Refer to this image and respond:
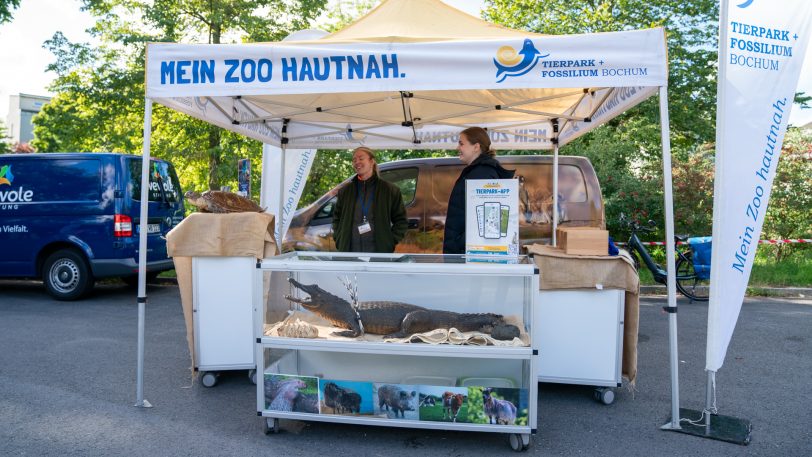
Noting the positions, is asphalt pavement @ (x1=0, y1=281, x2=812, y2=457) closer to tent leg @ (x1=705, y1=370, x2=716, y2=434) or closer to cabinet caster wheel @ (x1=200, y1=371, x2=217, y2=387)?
cabinet caster wheel @ (x1=200, y1=371, x2=217, y2=387)

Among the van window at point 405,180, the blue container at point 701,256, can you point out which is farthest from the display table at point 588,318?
the blue container at point 701,256

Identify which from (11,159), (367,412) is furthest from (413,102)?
(11,159)

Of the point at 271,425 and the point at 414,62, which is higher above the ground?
the point at 414,62

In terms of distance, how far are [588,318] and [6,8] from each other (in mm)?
13053

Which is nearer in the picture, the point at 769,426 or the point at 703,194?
the point at 769,426

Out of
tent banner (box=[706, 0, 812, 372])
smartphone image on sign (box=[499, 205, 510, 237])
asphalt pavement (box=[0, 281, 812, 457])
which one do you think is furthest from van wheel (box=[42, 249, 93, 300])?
tent banner (box=[706, 0, 812, 372])

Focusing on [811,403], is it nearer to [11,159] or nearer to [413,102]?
[413,102]

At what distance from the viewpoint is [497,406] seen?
3387 mm

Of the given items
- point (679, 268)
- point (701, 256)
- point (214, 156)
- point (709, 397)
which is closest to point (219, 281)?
point (709, 397)

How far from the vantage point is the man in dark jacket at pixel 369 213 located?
5.23 metres

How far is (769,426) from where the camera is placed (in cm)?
389

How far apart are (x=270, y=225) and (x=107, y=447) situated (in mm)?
1958

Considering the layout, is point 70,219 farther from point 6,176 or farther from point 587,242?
point 587,242

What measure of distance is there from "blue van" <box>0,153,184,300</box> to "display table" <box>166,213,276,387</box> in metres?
4.29
